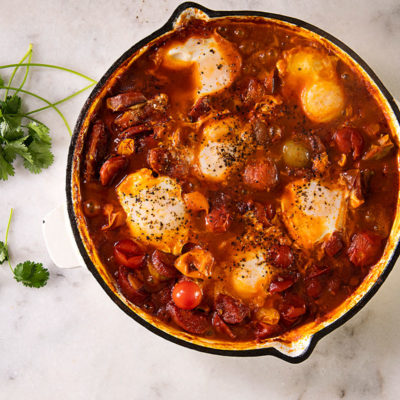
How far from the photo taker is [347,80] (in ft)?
11.2

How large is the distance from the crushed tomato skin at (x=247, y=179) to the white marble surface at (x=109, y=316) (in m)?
0.48

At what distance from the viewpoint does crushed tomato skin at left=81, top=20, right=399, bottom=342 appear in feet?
11.0

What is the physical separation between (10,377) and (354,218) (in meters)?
2.63

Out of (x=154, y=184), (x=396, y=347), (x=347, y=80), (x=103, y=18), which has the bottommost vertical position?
(x=396, y=347)

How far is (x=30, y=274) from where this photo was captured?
12.3 ft

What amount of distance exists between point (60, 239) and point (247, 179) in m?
1.22

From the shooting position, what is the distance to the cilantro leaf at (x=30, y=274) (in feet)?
12.2

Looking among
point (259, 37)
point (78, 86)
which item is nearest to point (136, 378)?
point (78, 86)

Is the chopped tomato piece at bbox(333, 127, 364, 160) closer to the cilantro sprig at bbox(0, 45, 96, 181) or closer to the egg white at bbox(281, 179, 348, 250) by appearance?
the egg white at bbox(281, 179, 348, 250)

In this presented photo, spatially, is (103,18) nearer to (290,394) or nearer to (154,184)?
(154,184)

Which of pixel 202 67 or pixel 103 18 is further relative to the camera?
pixel 103 18

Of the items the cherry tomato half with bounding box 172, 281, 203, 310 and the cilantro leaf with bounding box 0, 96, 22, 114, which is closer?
the cherry tomato half with bounding box 172, 281, 203, 310

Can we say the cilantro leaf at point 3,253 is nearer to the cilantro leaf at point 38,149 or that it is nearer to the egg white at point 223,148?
the cilantro leaf at point 38,149

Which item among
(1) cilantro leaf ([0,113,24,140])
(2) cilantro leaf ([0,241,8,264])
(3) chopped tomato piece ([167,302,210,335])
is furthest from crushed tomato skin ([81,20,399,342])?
(2) cilantro leaf ([0,241,8,264])
